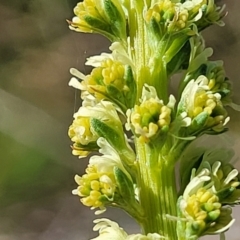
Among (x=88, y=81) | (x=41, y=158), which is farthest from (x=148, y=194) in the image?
(x=41, y=158)

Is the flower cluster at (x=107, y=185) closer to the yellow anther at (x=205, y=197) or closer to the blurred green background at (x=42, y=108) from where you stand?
the yellow anther at (x=205, y=197)

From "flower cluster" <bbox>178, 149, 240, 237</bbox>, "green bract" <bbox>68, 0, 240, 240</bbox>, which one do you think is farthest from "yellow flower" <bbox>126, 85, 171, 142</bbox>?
"flower cluster" <bbox>178, 149, 240, 237</bbox>

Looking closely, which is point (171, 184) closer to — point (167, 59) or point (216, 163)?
point (216, 163)

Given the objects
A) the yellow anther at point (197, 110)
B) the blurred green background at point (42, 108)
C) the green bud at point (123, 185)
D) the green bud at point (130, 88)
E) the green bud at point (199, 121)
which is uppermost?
the blurred green background at point (42, 108)

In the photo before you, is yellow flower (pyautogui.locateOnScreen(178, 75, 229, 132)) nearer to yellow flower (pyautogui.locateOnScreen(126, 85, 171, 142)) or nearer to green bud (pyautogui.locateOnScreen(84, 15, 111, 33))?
yellow flower (pyautogui.locateOnScreen(126, 85, 171, 142))

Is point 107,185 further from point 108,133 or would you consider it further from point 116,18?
point 116,18

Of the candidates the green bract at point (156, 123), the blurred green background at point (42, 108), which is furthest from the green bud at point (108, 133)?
the blurred green background at point (42, 108)

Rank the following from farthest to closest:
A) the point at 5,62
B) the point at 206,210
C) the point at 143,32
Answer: the point at 5,62 < the point at 143,32 < the point at 206,210
